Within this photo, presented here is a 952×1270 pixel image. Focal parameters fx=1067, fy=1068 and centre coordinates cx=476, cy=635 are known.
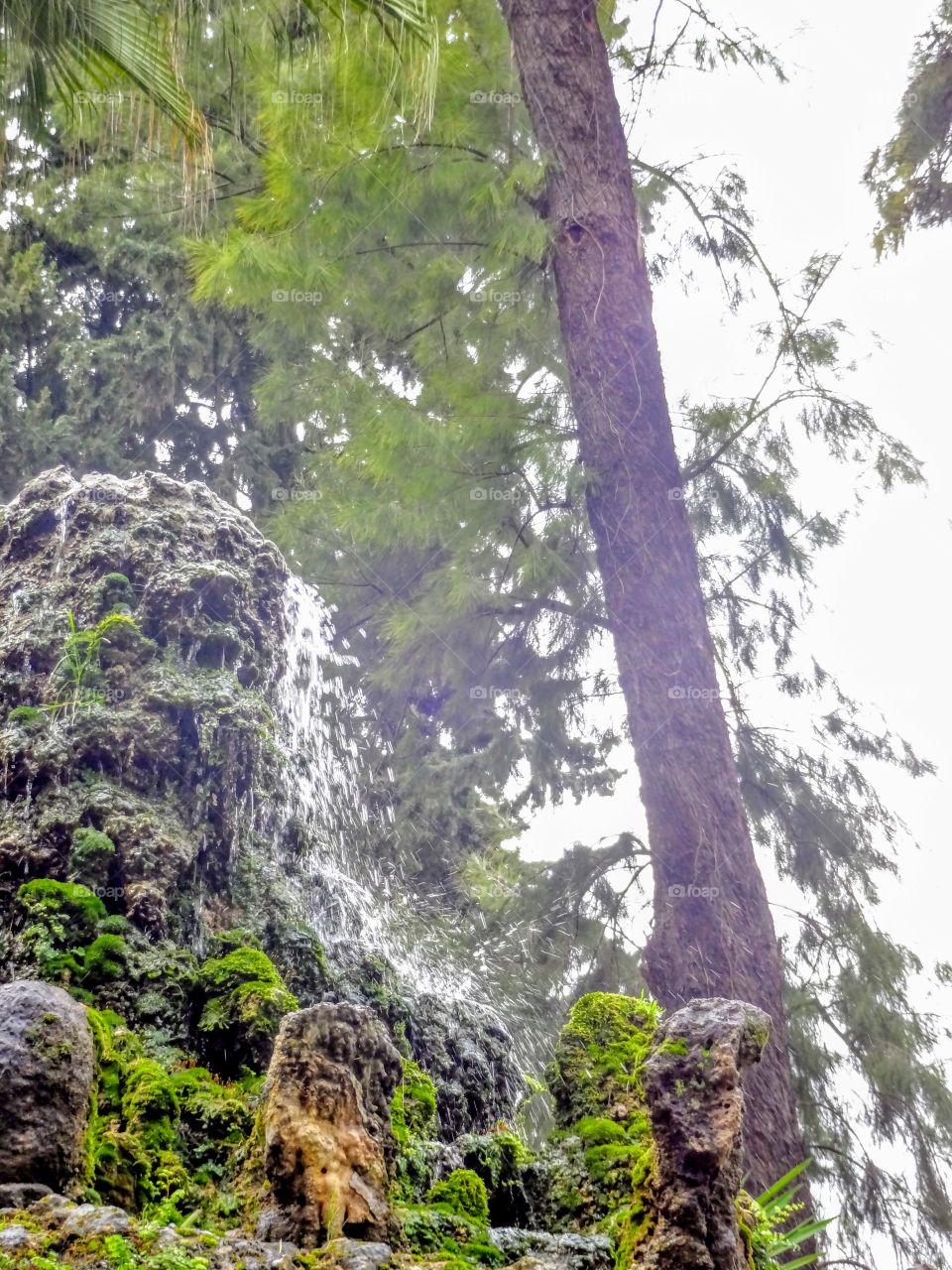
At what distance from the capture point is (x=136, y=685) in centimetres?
462

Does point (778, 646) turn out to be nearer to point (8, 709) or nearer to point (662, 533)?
point (662, 533)

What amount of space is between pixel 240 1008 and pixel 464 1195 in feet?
3.88

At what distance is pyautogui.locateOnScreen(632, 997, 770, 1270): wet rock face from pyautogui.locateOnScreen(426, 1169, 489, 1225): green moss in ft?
2.33

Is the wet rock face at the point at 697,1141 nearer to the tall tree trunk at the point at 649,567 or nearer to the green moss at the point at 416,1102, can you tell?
the green moss at the point at 416,1102

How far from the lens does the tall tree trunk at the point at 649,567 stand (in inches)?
Answer: 200

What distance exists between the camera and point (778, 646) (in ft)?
29.2

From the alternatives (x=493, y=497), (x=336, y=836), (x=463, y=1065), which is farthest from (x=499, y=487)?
(x=463, y=1065)

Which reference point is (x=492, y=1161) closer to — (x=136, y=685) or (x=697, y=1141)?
(x=697, y=1141)

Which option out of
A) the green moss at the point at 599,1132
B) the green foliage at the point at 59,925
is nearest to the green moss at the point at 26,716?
the green foliage at the point at 59,925

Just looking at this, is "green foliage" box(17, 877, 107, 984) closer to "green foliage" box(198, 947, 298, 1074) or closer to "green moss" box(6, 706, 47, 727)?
"green foliage" box(198, 947, 298, 1074)

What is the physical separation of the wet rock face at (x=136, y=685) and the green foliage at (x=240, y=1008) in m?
0.32

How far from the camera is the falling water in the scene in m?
5.32

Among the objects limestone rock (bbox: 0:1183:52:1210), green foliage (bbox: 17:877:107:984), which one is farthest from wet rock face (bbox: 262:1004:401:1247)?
green foliage (bbox: 17:877:107:984)

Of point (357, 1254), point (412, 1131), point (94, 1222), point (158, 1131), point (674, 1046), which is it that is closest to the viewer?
point (94, 1222)
